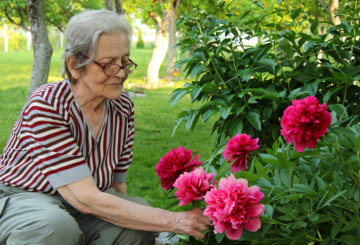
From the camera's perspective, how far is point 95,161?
2533 mm

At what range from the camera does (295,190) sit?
179 centimetres

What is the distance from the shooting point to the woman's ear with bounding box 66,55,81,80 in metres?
2.36

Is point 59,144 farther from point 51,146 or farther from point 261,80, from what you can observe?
point 261,80

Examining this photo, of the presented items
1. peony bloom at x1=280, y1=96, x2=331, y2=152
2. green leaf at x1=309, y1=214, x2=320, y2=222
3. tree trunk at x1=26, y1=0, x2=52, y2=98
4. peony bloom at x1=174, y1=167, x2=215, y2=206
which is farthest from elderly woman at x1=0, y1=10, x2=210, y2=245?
tree trunk at x1=26, y1=0, x2=52, y2=98

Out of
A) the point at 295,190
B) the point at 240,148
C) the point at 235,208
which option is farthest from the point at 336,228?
the point at 240,148

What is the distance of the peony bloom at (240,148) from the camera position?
6.61 ft

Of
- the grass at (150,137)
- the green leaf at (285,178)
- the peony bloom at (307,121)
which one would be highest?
the peony bloom at (307,121)

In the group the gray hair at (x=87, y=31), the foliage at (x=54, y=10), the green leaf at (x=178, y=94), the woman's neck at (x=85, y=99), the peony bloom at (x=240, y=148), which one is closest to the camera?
the peony bloom at (x=240, y=148)

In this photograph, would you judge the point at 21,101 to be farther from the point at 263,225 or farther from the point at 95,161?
the point at 263,225

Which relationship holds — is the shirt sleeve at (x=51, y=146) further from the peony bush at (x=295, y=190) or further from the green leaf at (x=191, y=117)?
the green leaf at (x=191, y=117)

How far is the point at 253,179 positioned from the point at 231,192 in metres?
0.32

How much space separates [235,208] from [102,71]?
3.19ft

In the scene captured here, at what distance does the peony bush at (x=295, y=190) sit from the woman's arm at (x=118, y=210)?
0.15 m

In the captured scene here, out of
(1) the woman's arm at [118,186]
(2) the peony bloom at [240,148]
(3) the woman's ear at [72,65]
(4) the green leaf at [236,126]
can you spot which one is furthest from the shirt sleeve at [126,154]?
(2) the peony bloom at [240,148]
